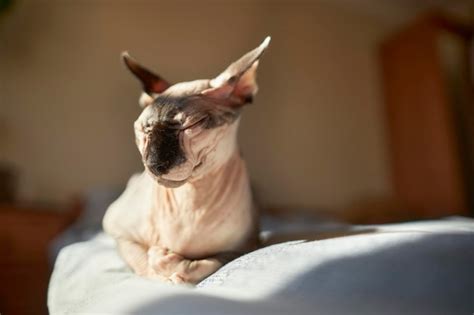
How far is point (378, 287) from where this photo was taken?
0.48 meters

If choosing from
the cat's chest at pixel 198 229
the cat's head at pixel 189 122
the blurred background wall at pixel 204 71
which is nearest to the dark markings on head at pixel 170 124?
the cat's head at pixel 189 122

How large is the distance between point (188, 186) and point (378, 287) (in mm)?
299

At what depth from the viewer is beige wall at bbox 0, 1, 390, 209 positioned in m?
1.87

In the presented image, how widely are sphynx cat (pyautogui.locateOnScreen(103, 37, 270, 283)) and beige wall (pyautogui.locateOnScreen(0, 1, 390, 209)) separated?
2.53ft

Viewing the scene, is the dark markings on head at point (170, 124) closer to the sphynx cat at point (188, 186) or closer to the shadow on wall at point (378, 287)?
the sphynx cat at point (188, 186)

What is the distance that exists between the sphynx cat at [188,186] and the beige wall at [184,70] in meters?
0.77

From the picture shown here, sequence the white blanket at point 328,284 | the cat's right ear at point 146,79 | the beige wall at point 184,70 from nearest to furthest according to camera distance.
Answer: the white blanket at point 328,284
the cat's right ear at point 146,79
the beige wall at point 184,70

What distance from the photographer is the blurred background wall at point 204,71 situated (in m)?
1.87

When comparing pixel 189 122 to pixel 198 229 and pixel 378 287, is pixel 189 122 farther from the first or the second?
pixel 378 287

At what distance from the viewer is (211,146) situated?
60 centimetres

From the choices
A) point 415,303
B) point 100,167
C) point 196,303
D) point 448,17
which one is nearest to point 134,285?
point 196,303

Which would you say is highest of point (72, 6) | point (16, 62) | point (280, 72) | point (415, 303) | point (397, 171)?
point (72, 6)

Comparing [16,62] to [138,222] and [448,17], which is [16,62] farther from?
[448,17]

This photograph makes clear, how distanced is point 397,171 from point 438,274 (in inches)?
94.5
